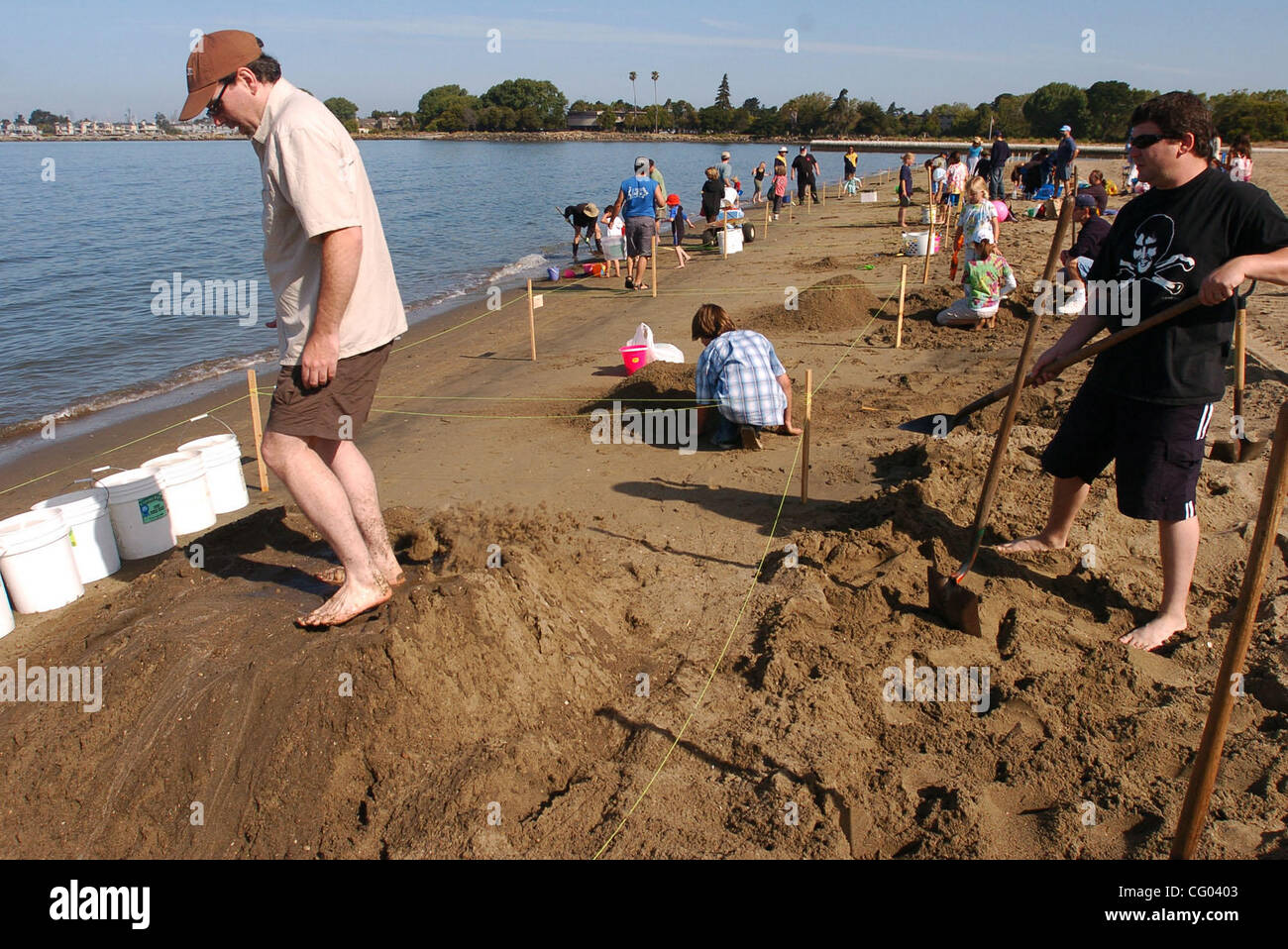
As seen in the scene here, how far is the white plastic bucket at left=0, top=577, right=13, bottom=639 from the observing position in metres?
4.51

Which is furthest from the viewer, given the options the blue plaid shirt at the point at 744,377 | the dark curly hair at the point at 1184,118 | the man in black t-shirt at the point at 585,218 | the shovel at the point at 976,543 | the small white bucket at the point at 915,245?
the man in black t-shirt at the point at 585,218

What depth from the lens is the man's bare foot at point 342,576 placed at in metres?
3.90

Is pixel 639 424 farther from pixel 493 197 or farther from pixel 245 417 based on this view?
pixel 493 197

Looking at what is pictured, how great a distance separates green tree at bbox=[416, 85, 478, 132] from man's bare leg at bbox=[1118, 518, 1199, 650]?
13886cm

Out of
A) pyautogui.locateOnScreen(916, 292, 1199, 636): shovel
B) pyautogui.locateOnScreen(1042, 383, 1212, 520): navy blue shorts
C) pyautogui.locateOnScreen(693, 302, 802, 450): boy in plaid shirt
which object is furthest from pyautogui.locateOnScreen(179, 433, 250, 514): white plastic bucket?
pyautogui.locateOnScreen(1042, 383, 1212, 520): navy blue shorts

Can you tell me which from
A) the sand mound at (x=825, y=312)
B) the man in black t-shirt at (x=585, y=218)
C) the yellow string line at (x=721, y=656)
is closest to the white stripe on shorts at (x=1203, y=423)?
the yellow string line at (x=721, y=656)

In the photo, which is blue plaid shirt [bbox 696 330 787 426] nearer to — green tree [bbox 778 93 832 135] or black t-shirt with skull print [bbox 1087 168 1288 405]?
black t-shirt with skull print [bbox 1087 168 1288 405]

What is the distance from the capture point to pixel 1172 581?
383 cm

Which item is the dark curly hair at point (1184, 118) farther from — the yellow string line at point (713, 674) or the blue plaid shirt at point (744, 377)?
the blue plaid shirt at point (744, 377)

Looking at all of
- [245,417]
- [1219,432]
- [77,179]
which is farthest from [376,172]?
[1219,432]

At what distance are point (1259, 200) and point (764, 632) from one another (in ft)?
9.11

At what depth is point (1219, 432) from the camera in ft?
20.9

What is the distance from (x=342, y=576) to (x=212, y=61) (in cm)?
224

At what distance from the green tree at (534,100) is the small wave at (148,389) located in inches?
4797
